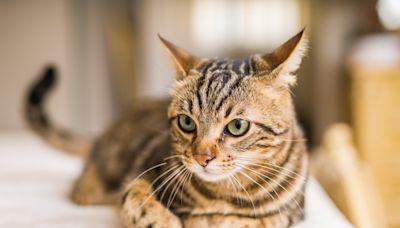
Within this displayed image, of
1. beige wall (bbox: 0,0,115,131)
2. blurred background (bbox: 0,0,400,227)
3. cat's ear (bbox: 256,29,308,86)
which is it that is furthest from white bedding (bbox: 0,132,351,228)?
beige wall (bbox: 0,0,115,131)

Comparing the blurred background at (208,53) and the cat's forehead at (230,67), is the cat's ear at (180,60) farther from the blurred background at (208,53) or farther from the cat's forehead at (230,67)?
the blurred background at (208,53)

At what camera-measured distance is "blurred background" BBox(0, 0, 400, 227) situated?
2.67 metres

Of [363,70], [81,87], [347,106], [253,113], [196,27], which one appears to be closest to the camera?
[253,113]

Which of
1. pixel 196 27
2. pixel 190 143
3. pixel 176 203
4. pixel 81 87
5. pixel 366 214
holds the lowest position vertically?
pixel 81 87

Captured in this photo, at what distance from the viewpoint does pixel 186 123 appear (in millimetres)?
951

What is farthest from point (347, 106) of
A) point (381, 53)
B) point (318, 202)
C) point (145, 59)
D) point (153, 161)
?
point (153, 161)

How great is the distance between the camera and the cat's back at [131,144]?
1208 millimetres

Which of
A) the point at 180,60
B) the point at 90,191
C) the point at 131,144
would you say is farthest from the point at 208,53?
the point at 180,60

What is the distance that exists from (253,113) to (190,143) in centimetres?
13

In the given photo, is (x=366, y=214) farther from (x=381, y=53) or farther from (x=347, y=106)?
(x=347, y=106)

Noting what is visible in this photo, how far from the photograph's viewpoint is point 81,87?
3.62 meters

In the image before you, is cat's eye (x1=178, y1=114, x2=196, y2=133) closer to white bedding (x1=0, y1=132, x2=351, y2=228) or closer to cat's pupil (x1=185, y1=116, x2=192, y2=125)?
cat's pupil (x1=185, y1=116, x2=192, y2=125)

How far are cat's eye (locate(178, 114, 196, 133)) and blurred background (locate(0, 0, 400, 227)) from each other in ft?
5.28

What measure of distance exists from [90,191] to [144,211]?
333mm
